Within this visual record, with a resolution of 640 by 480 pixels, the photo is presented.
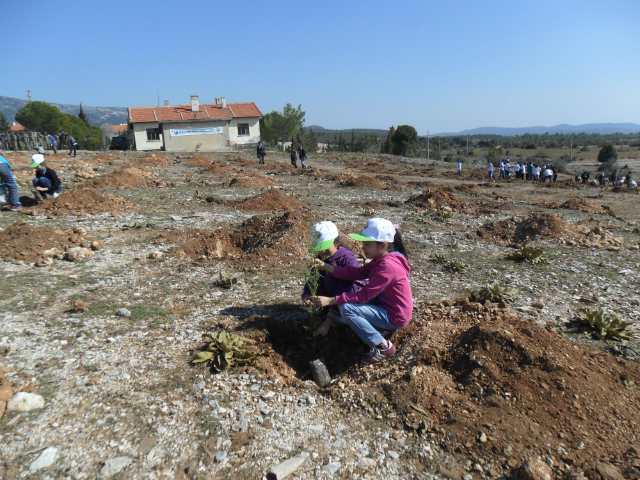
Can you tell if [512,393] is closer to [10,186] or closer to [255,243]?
[255,243]

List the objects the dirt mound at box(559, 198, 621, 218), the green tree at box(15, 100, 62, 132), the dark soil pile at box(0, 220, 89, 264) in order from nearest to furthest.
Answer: the dark soil pile at box(0, 220, 89, 264) → the dirt mound at box(559, 198, 621, 218) → the green tree at box(15, 100, 62, 132)

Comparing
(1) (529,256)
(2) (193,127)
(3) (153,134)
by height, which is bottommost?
(1) (529,256)

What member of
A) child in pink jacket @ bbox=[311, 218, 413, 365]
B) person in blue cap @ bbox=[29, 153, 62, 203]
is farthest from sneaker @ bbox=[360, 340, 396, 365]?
person in blue cap @ bbox=[29, 153, 62, 203]

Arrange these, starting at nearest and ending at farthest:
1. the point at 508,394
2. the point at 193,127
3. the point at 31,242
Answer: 1. the point at 508,394
2. the point at 31,242
3. the point at 193,127

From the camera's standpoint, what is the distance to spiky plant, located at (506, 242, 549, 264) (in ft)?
23.5

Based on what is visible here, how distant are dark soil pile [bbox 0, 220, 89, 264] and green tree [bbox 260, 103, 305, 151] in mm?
54130

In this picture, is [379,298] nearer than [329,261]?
Yes

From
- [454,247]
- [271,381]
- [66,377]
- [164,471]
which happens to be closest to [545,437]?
[271,381]

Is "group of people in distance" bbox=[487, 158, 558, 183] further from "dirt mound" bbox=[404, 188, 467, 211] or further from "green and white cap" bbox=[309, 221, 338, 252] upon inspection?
"green and white cap" bbox=[309, 221, 338, 252]

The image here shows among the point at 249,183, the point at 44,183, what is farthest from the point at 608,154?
the point at 44,183

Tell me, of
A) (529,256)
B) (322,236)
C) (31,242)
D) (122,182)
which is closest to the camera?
(322,236)

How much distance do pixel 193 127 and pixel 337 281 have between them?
1622 inches

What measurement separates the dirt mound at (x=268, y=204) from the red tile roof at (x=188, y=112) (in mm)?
33473

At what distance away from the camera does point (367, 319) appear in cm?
392
